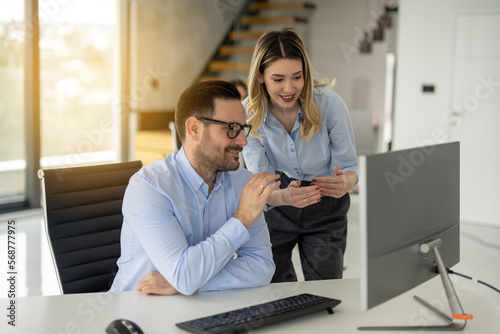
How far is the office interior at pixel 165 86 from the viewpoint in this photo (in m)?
5.70

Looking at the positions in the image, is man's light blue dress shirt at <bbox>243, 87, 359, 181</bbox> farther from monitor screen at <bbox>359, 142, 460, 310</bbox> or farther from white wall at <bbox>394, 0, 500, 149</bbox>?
white wall at <bbox>394, 0, 500, 149</bbox>

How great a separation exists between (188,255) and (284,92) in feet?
2.82

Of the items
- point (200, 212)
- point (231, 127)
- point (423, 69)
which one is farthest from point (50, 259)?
point (423, 69)

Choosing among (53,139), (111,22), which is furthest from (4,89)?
(111,22)

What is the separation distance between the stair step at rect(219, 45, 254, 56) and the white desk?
20.1 ft

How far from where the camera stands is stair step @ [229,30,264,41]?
7686 millimetres

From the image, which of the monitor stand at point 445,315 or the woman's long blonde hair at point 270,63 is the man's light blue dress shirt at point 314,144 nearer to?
the woman's long blonde hair at point 270,63

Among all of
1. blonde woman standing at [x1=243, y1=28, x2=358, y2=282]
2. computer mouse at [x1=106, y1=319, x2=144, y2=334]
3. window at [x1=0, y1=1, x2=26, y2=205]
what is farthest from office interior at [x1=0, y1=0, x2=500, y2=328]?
computer mouse at [x1=106, y1=319, x2=144, y2=334]

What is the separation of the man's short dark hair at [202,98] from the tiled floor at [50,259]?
222cm

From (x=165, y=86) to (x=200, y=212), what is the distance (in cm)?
562

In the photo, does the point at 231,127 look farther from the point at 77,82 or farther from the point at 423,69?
the point at 77,82

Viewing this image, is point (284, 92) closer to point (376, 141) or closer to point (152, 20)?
point (152, 20)

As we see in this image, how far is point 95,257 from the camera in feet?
7.25

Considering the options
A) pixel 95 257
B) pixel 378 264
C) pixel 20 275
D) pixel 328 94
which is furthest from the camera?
pixel 20 275
